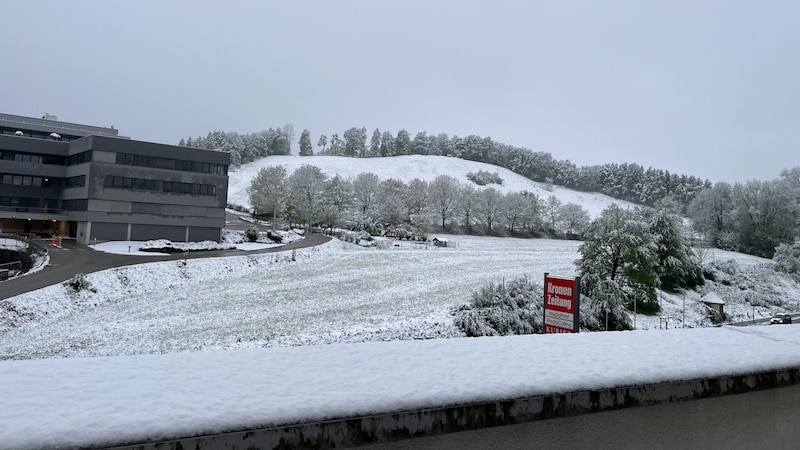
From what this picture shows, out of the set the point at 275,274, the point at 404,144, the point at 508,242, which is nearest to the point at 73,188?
the point at 275,274

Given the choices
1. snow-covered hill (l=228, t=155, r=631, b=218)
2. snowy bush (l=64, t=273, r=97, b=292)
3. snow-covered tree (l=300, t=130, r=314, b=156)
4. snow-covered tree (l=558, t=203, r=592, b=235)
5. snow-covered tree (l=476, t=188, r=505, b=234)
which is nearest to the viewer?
snowy bush (l=64, t=273, r=97, b=292)

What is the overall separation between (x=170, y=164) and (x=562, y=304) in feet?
163

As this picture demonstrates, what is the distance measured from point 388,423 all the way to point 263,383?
0.52 meters

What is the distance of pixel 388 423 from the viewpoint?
185cm

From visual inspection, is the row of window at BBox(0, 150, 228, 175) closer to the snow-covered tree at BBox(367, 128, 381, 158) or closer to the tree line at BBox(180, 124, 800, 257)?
the tree line at BBox(180, 124, 800, 257)

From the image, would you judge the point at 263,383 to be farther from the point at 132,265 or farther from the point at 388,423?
the point at 132,265

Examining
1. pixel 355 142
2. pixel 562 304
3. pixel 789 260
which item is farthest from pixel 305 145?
pixel 562 304

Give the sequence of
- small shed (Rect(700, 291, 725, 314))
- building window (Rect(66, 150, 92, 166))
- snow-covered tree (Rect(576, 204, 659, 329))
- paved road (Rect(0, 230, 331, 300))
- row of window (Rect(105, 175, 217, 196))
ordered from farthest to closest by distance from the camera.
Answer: building window (Rect(66, 150, 92, 166)) < row of window (Rect(105, 175, 217, 196)) < small shed (Rect(700, 291, 725, 314)) < snow-covered tree (Rect(576, 204, 659, 329)) < paved road (Rect(0, 230, 331, 300))

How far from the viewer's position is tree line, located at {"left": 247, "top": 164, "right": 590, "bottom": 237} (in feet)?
239

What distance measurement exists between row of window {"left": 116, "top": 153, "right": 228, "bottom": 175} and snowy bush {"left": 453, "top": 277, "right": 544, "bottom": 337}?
38625 millimetres

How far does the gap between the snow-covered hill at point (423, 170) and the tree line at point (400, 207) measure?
30.7m

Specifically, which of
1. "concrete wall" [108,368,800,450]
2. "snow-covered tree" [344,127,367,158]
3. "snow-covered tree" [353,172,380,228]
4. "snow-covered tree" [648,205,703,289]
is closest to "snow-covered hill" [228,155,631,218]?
"snow-covered tree" [344,127,367,158]

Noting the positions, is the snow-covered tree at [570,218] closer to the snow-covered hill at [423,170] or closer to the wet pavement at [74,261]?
the snow-covered hill at [423,170]

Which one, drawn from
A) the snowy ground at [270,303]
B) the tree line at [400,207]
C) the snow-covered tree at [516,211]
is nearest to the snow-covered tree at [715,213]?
the tree line at [400,207]
